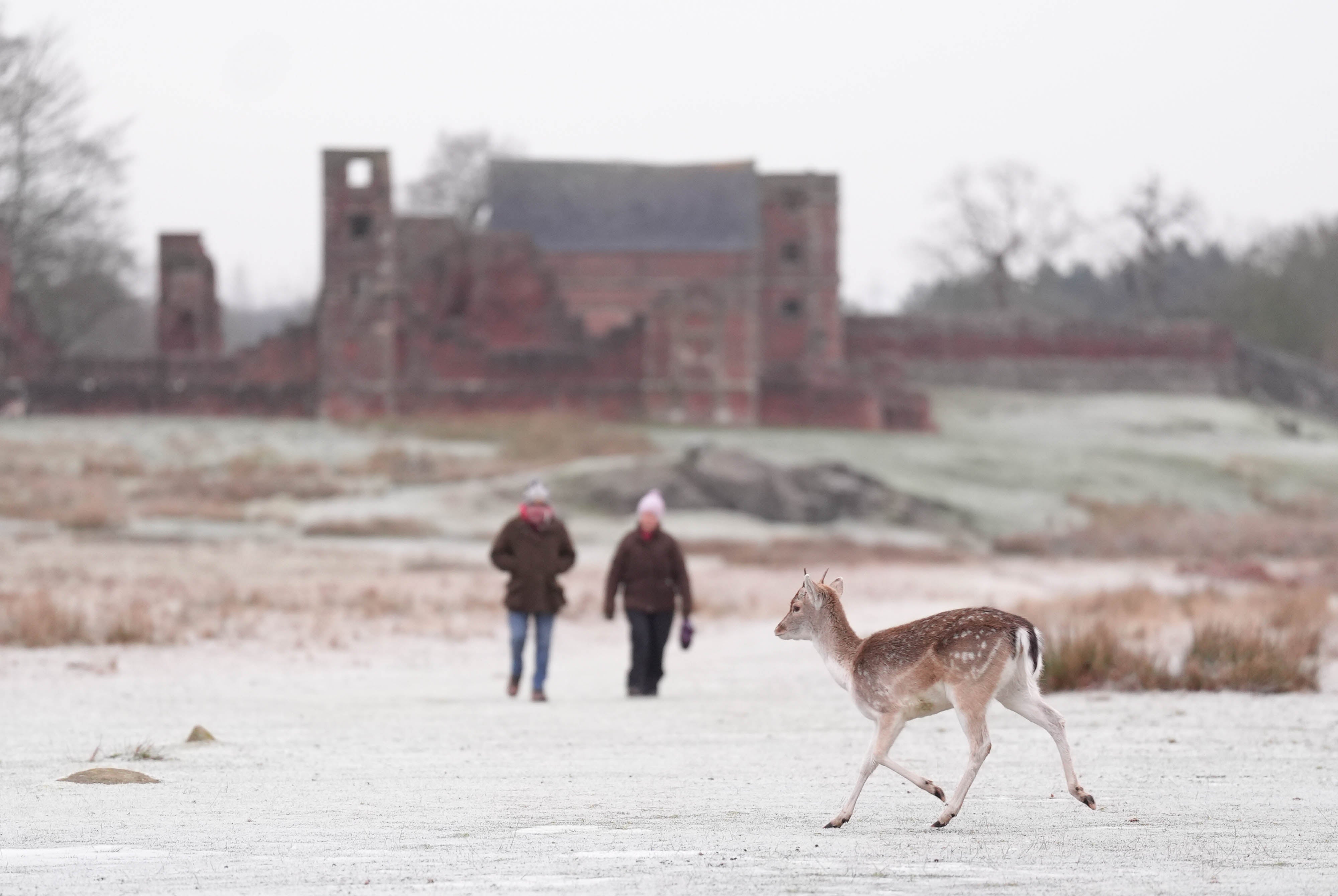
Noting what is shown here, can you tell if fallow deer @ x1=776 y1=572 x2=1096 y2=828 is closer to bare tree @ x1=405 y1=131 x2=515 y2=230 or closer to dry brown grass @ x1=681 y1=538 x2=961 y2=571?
dry brown grass @ x1=681 y1=538 x2=961 y2=571

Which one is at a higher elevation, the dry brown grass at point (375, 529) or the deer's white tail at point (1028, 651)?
the deer's white tail at point (1028, 651)

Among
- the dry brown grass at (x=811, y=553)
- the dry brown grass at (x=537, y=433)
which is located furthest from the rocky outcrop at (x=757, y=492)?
the dry brown grass at (x=537, y=433)

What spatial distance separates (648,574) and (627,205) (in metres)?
58.7

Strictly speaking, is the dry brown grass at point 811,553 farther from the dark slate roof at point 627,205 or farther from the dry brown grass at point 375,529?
the dark slate roof at point 627,205

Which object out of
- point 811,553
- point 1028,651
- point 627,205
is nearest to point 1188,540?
point 811,553

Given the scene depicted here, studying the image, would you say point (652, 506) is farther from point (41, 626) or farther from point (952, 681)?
point (952, 681)

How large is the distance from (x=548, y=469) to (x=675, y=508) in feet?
13.5

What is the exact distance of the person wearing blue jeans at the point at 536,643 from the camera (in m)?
15.4

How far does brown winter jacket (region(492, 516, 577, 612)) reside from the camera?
15430mm

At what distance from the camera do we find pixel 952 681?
820 centimetres

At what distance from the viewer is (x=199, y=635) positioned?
20.7 metres

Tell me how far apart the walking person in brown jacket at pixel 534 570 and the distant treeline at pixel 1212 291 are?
228 feet

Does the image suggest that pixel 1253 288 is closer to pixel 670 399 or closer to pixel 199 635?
pixel 670 399

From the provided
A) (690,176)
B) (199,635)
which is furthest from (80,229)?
(199,635)
